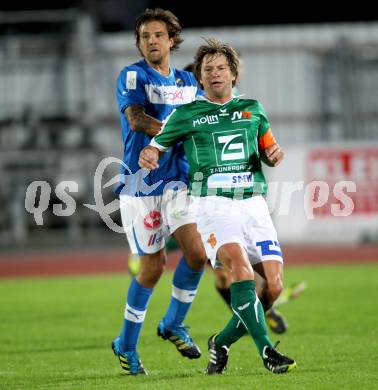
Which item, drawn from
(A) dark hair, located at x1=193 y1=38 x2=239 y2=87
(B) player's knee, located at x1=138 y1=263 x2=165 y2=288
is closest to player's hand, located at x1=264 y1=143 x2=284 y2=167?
(A) dark hair, located at x1=193 y1=38 x2=239 y2=87

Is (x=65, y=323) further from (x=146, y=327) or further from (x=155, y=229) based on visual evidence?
(x=155, y=229)

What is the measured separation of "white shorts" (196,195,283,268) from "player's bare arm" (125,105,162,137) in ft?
2.26

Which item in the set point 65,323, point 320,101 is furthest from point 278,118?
point 65,323

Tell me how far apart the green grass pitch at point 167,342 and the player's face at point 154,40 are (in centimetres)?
220

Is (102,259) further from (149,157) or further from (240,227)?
(240,227)

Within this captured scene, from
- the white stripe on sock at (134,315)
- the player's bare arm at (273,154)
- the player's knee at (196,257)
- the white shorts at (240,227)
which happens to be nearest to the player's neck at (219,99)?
the player's bare arm at (273,154)

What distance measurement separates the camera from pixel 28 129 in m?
21.7

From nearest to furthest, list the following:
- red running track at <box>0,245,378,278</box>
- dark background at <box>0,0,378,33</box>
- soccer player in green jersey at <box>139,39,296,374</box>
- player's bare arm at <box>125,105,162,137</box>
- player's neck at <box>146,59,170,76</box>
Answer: soccer player in green jersey at <box>139,39,296,374</box> < player's bare arm at <box>125,105,162,137</box> < player's neck at <box>146,59,170,76</box> < red running track at <box>0,245,378,278</box> < dark background at <box>0,0,378,33</box>

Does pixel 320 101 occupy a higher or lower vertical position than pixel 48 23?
lower

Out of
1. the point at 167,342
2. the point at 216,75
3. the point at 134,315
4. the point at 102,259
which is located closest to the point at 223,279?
the point at 167,342

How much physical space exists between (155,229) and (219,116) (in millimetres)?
999

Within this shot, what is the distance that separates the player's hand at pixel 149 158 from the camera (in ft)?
20.7

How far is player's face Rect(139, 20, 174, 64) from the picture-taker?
6.97 metres

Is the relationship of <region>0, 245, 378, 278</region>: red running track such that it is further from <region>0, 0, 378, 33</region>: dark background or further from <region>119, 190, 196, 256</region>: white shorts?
<region>119, 190, 196, 256</region>: white shorts
